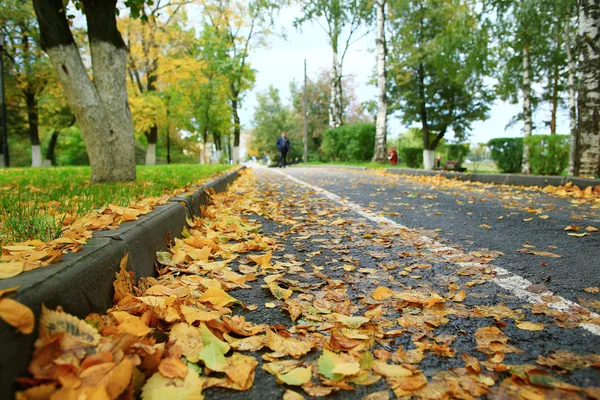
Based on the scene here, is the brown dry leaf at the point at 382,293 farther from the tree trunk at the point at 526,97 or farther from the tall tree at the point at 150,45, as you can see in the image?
the tall tree at the point at 150,45

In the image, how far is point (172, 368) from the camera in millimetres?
1278

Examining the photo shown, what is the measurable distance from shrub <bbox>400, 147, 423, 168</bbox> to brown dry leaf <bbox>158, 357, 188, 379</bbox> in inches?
908

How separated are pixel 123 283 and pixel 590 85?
9.94 m

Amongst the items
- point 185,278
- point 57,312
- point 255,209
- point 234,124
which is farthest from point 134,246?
point 234,124

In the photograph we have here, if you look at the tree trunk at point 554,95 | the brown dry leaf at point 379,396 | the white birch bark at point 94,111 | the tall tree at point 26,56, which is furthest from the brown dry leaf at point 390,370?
the tree trunk at point 554,95

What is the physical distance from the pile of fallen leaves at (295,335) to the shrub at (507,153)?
15443 mm

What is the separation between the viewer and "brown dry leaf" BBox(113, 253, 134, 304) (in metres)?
1.75

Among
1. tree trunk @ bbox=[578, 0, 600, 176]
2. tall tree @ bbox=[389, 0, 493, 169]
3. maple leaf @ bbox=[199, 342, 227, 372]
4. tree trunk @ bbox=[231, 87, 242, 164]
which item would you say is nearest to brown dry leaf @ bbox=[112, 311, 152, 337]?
maple leaf @ bbox=[199, 342, 227, 372]

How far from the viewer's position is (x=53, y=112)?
25.3 metres

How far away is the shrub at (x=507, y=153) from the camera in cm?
1591

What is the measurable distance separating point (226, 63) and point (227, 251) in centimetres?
1983

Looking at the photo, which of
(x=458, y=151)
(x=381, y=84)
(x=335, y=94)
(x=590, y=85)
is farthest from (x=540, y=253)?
(x=335, y=94)

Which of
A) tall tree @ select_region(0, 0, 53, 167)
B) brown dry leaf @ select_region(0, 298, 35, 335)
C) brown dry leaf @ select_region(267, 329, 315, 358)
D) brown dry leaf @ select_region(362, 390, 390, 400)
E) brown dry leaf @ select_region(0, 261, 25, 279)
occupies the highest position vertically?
tall tree @ select_region(0, 0, 53, 167)

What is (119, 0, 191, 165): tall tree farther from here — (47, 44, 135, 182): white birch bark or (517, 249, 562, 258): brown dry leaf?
(517, 249, 562, 258): brown dry leaf
